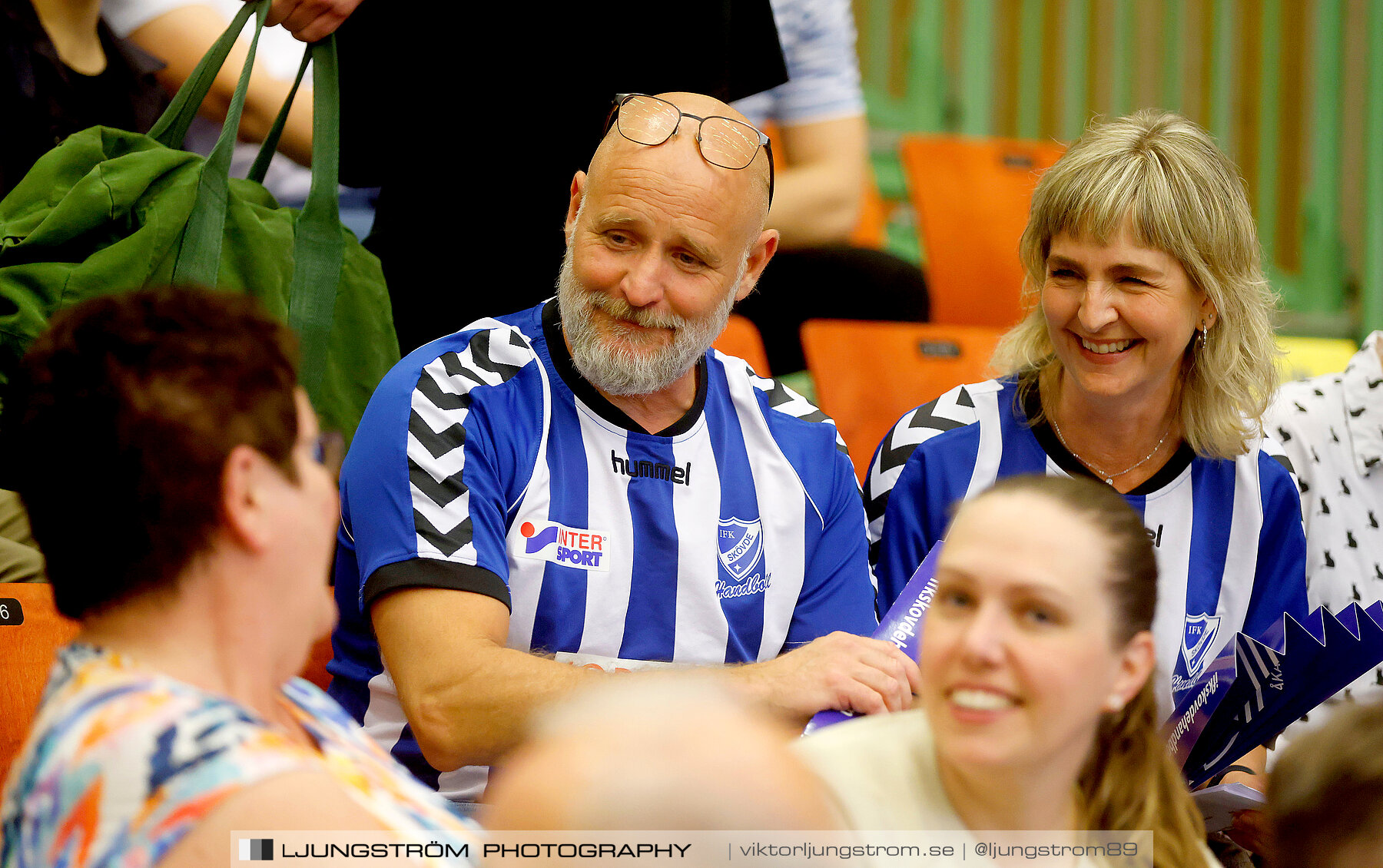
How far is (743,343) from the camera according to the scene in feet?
8.86

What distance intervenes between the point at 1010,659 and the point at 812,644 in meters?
0.56

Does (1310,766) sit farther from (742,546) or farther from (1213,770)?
(742,546)

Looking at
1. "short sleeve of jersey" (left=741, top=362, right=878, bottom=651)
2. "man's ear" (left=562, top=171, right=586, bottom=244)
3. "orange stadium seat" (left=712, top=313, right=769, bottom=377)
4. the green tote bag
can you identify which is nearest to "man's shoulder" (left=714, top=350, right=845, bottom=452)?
"short sleeve of jersey" (left=741, top=362, right=878, bottom=651)

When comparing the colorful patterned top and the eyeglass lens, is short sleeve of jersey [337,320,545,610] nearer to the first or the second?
the eyeglass lens

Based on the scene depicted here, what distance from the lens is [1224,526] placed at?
7.23 ft

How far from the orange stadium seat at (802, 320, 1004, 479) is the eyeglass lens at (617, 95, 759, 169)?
0.79 metres

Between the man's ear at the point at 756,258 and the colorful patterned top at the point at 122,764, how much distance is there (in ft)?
4.30

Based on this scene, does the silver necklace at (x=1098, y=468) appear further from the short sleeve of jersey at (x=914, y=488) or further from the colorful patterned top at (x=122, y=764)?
the colorful patterned top at (x=122, y=764)

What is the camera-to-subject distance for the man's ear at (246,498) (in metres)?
0.96

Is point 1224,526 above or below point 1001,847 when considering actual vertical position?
below

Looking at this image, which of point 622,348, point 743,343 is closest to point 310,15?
point 622,348

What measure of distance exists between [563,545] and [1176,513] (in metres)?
1.08

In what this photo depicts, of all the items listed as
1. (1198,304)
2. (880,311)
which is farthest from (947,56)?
(1198,304)

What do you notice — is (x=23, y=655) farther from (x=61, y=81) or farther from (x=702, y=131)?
(x=702, y=131)
